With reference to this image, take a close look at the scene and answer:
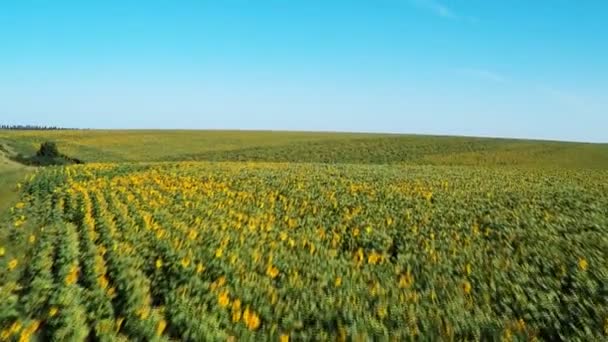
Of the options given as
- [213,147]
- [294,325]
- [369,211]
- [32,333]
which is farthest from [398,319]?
[213,147]

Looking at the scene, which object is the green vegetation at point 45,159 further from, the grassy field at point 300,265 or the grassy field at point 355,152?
the grassy field at point 300,265

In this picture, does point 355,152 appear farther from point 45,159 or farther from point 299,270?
→ point 299,270

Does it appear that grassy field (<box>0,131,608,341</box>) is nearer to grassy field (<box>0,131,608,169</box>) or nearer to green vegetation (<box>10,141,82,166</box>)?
green vegetation (<box>10,141,82,166</box>)

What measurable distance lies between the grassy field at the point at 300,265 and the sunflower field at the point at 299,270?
0.03 meters

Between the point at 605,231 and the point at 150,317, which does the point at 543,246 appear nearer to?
the point at 605,231

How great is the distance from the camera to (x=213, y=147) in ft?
194

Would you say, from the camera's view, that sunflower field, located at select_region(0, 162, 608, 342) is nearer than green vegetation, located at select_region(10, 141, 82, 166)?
Yes

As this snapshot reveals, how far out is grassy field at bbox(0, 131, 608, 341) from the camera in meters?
5.70

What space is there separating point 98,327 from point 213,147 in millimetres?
54573

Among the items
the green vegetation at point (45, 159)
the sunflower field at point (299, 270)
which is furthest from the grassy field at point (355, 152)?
the sunflower field at point (299, 270)

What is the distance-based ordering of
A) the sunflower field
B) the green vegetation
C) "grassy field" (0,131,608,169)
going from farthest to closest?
"grassy field" (0,131,608,169), the green vegetation, the sunflower field

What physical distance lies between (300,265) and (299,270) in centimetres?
18

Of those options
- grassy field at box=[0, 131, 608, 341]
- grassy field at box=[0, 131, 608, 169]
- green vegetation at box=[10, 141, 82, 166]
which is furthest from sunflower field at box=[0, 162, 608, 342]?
grassy field at box=[0, 131, 608, 169]

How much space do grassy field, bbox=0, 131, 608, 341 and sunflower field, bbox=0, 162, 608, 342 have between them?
0.10ft
